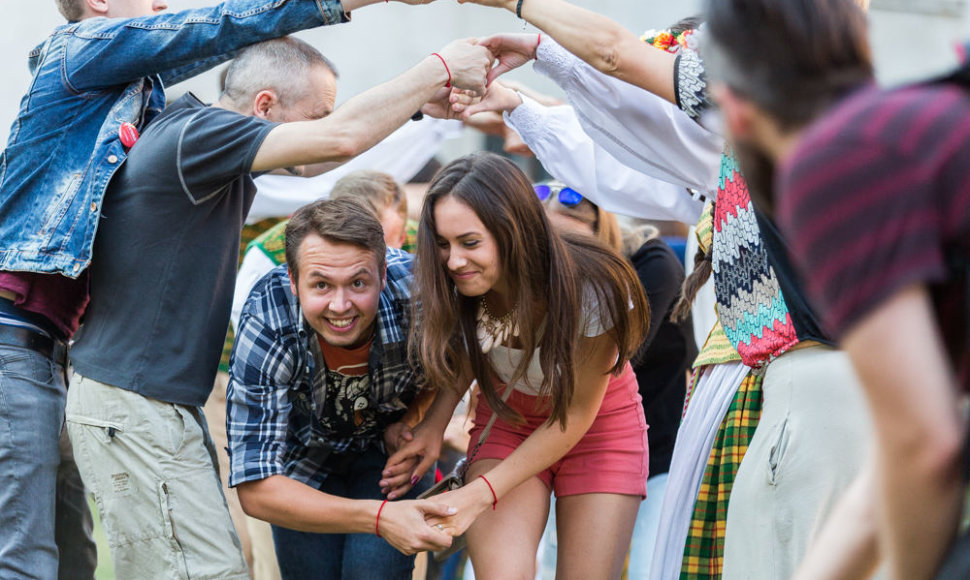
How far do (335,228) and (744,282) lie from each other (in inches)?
46.8

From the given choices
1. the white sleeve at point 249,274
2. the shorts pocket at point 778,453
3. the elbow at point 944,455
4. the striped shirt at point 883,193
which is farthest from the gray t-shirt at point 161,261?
the elbow at point 944,455

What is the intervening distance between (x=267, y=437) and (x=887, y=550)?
7.03 feet

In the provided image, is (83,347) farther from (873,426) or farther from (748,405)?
(873,426)

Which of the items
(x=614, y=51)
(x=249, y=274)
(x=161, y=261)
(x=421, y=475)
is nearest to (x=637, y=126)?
(x=614, y=51)

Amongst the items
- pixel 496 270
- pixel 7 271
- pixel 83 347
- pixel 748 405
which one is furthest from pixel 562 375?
pixel 7 271

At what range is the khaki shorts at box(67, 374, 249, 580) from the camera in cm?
287

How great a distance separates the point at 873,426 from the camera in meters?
1.20

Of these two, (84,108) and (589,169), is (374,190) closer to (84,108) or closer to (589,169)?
(589,169)

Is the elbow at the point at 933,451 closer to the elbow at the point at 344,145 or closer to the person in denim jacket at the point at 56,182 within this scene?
the elbow at the point at 344,145

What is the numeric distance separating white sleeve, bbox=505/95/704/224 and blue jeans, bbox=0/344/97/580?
5.39ft

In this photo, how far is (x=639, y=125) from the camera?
297cm

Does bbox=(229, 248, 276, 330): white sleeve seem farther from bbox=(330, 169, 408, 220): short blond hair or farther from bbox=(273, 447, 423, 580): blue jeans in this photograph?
bbox=(273, 447, 423, 580): blue jeans

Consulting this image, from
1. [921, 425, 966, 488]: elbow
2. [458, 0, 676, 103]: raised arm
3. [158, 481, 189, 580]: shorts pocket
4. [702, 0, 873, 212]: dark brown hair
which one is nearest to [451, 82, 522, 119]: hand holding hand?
[458, 0, 676, 103]: raised arm

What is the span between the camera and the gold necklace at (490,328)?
3129 millimetres
